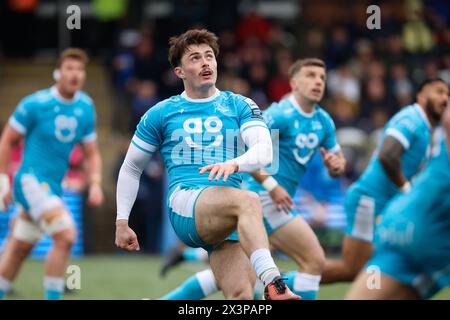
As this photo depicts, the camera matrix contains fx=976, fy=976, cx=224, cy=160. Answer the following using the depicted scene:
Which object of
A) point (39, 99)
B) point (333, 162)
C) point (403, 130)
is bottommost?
point (333, 162)

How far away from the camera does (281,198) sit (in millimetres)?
8297

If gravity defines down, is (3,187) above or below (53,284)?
above

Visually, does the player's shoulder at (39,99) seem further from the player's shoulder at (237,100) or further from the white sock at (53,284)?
the player's shoulder at (237,100)

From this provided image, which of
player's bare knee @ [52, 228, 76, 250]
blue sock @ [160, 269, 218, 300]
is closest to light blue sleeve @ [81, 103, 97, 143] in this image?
player's bare knee @ [52, 228, 76, 250]

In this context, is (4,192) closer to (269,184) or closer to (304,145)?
(269,184)

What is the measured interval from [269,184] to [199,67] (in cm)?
159

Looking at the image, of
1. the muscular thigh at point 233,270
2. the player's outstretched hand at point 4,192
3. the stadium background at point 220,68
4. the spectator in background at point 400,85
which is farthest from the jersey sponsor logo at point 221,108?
the spectator in background at point 400,85

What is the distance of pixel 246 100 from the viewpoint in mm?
7215

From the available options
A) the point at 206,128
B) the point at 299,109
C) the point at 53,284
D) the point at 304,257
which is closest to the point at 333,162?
the point at 299,109

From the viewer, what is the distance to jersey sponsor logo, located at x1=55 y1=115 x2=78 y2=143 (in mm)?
9898

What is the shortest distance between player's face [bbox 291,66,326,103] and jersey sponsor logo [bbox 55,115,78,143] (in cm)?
237

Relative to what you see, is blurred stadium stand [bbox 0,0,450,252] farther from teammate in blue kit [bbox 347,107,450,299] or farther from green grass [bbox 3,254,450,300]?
teammate in blue kit [bbox 347,107,450,299]

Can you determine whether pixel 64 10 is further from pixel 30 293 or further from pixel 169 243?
pixel 30 293

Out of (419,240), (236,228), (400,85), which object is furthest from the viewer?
(400,85)
